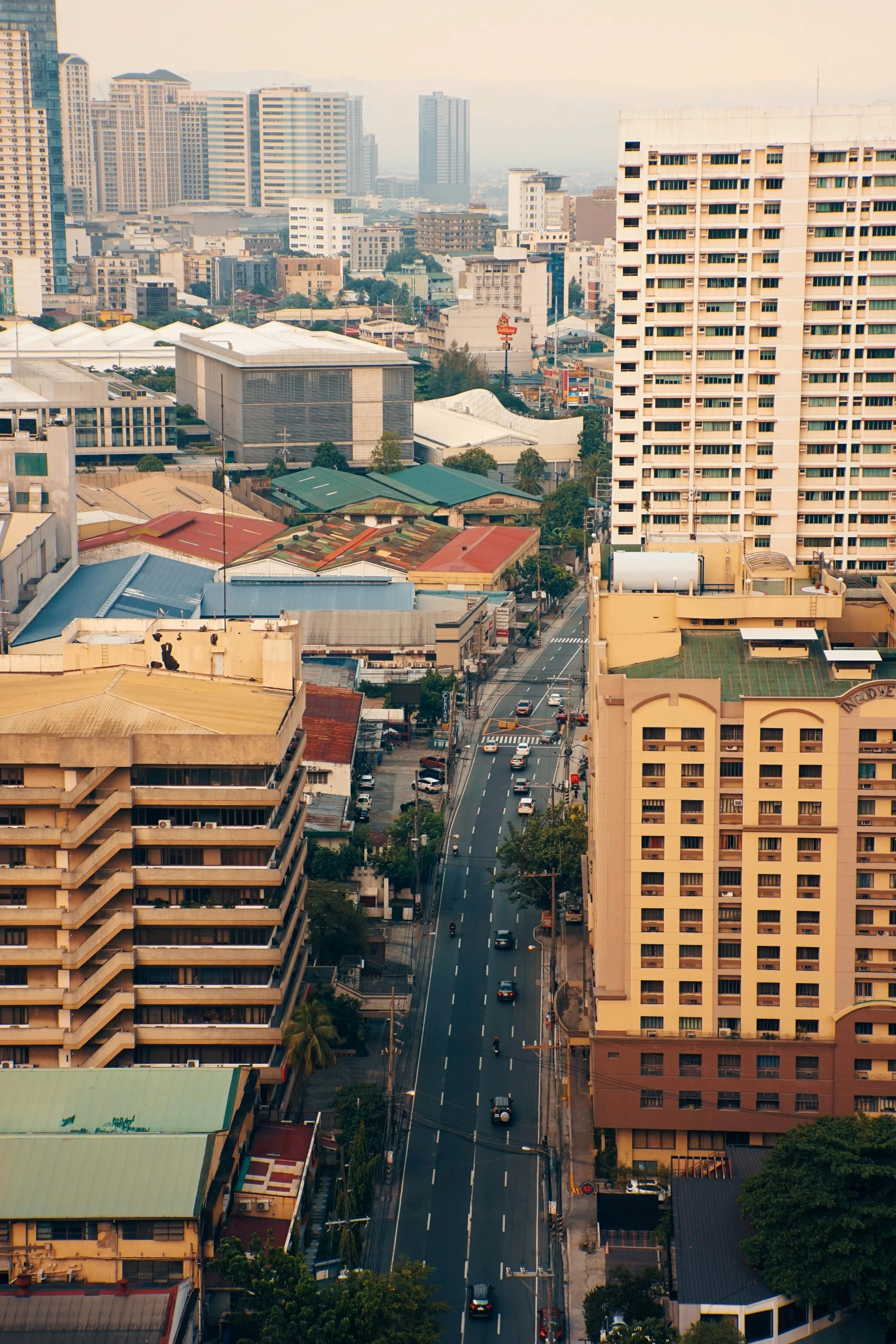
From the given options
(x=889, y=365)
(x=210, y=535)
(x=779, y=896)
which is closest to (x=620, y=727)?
(x=779, y=896)

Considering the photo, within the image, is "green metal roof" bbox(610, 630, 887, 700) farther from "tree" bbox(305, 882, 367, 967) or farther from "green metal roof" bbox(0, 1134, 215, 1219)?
"green metal roof" bbox(0, 1134, 215, 1219)

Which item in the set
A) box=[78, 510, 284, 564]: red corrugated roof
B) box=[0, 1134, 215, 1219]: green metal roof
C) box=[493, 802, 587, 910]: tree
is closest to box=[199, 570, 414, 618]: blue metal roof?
box=[78, 510, 284, 564]: red corrugated roof

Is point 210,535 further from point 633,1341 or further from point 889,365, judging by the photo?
point 633,1341

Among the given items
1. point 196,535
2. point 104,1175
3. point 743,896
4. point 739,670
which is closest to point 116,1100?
point 104,1175

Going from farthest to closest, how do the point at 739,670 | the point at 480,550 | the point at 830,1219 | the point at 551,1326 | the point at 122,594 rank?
the point at 480,550 < the point at 122,594 < the point at 739,670 < the point at 551,1326 < the point at 830,1219

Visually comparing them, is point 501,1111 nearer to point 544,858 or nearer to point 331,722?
point 544,858

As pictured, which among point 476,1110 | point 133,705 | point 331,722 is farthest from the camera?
point 331,722

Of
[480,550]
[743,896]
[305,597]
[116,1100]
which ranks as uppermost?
[743,896]
